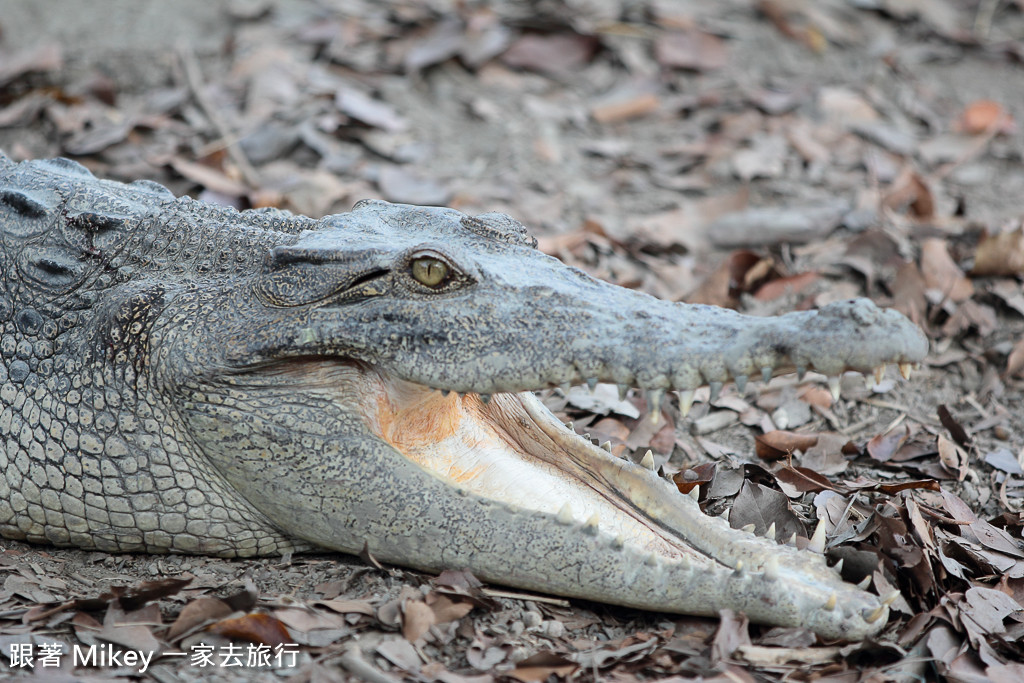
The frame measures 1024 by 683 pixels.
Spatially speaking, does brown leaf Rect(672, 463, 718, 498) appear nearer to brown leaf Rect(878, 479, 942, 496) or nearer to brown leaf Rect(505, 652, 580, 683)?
brown leaf Rect(878, 479, 942, 496)

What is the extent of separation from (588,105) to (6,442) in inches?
185

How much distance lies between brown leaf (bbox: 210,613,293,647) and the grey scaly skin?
34 cm

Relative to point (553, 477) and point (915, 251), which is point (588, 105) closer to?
point (915, 251)

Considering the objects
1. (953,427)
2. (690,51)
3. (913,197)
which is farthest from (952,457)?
(690,51)

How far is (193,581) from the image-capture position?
2.86 m

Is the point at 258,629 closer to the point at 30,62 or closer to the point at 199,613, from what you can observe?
the point at 199,613

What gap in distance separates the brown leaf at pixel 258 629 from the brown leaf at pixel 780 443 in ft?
6.47

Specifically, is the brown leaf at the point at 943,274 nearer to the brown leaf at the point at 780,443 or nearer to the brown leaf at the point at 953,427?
the brown leaf at the point at 953,427

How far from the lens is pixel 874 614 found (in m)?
2.58

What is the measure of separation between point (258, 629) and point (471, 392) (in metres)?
0.87

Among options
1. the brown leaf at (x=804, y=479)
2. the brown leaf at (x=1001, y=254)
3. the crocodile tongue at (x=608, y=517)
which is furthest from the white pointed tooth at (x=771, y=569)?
the brown leaf at (x=1001, y=254)

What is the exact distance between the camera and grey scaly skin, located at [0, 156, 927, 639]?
8.51 ft

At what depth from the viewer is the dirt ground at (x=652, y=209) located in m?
2.67

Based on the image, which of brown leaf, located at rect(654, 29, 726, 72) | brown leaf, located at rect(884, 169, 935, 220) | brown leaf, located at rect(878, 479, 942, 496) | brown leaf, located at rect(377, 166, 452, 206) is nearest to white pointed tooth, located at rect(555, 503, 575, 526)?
brown leaf, located at rect(878, 479, 942, 496)
